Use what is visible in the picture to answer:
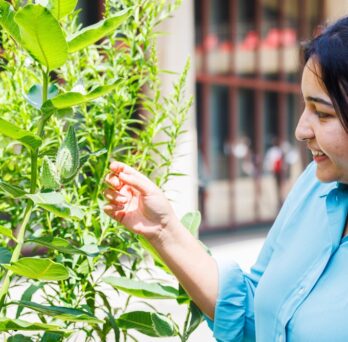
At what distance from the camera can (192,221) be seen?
2.23 meters

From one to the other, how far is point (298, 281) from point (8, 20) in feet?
2.79

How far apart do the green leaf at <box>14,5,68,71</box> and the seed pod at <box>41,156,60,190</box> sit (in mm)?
198

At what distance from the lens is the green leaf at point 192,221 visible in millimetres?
2219

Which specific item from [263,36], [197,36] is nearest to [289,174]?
[263,36]

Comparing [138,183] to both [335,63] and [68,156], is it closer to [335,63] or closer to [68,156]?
[68,156]

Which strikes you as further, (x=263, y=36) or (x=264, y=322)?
(x=263, y=36)

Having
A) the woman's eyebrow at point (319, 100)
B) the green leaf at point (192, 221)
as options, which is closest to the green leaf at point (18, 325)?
the green leaf at point (192, 221)

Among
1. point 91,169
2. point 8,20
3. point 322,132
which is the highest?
point 8,20

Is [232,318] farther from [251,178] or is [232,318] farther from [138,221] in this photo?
[251,178]

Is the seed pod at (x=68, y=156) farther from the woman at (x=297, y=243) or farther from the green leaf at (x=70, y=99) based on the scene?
the woman at (x=297, y=243)

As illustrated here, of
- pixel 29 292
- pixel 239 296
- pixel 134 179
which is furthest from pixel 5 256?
pixel 239 296

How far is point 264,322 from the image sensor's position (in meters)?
1.92

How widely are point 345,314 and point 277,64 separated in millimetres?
13373

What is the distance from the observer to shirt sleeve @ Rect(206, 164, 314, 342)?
204cm
